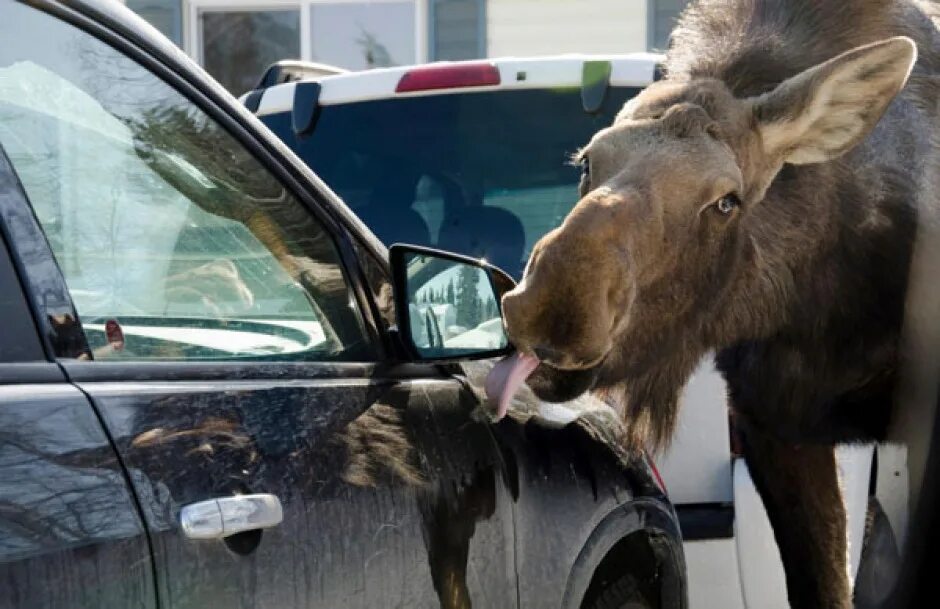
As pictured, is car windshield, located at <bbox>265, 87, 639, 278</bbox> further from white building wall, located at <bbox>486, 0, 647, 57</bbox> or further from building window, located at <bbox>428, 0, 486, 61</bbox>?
building window, located at <bbox>428, 0, 486, 61</bbox>

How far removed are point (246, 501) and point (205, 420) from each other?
0.15 metres

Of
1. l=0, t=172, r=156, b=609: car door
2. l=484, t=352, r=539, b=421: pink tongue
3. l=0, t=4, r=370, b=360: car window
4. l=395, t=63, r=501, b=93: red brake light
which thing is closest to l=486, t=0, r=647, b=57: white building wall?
l=395, t=63, r=501, b=93: red brake light

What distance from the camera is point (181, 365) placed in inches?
95.0

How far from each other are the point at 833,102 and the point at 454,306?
1.21 meters

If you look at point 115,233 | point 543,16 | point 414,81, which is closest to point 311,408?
point 115,233

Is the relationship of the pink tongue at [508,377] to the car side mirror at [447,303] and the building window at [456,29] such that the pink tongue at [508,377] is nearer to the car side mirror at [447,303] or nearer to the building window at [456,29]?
the car side mirror at [447,303]

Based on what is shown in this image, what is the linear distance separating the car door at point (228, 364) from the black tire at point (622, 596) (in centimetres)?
55

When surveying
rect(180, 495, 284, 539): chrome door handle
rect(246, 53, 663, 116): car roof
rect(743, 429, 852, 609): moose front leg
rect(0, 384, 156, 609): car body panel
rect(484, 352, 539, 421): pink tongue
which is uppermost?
rect(246, 53, 663, 116): car roof

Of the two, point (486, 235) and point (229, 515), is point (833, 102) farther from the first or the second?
point (229, 515)

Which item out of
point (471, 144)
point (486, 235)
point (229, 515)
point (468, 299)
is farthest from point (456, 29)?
point (229, 515)

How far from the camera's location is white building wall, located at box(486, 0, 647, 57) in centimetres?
1141

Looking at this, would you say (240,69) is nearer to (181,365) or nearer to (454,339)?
(454,339)

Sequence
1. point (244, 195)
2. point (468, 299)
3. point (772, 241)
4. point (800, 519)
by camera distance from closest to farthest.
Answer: point (244, 195)
point (468, 299)
point (772, 241)
point (800, 519)

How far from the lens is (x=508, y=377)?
324cm
